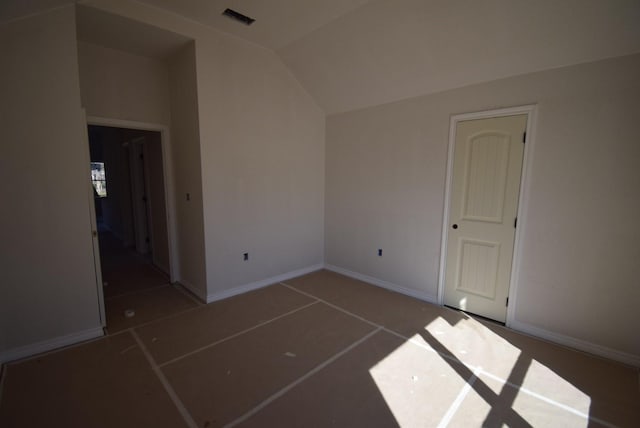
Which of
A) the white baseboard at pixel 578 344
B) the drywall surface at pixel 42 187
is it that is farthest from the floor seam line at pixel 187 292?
the white baseboard at pixel 578 344

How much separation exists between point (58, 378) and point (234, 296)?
1744 mm

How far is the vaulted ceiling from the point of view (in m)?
2.23

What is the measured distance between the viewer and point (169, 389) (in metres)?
2.06

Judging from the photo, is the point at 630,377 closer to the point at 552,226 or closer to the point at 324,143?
the point at 552,226

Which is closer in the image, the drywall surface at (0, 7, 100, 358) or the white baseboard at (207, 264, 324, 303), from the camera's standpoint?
the drywall surface at (0, 7, 100, 358)

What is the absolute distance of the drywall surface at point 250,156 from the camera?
10.6 feet

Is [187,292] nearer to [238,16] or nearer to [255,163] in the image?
[255,163]

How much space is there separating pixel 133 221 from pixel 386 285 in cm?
493

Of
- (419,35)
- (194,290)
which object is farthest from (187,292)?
(419,35)

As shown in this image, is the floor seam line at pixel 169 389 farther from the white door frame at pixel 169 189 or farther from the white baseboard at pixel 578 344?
the white baseboard at pixel 578 344

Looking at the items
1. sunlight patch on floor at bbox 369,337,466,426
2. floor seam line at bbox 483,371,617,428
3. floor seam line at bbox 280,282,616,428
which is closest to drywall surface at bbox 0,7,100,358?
floor seam line at bbox 280,282,616,428

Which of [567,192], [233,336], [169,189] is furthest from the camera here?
[169,189]

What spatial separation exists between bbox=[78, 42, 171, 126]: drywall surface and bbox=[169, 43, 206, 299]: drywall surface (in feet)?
0.51

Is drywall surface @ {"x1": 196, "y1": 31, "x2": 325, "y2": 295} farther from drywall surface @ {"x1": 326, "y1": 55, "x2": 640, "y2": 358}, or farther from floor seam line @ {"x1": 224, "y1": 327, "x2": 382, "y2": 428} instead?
floor seam line @ {"x1": 224, "y1": 327, "x2": 382, "y2": 428}
